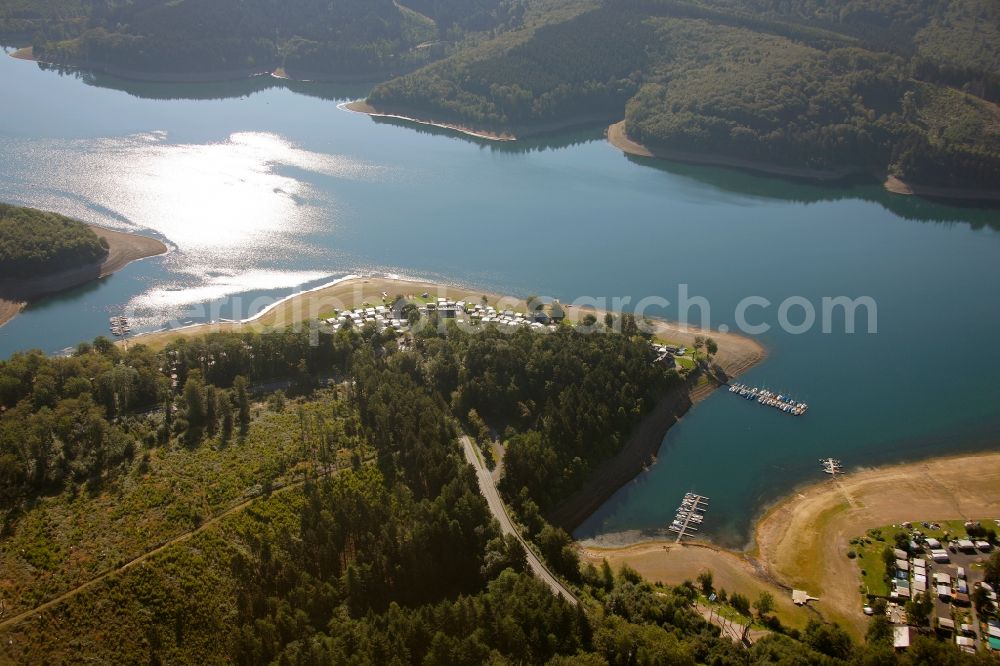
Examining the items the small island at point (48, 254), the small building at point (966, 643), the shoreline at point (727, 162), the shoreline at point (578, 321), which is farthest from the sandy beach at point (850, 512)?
the small island at point (48, 254)

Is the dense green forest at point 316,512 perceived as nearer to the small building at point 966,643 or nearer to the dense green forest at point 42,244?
the small building at point 966,643

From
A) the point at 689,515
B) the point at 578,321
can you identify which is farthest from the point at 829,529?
the point at 578,321

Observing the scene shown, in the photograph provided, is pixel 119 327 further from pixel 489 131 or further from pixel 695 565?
pixel 489 131

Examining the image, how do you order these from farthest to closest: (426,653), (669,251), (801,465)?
(669,251)
(801,465)
(426,653)

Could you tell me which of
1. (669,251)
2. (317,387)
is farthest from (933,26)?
(317,387)

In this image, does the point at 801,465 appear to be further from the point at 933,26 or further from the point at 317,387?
the point at 933,26

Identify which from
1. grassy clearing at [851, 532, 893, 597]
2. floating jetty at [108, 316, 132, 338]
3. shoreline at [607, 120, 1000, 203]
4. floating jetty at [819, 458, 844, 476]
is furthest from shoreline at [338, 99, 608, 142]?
grassy clearing at [851, 532, 893, 597]
